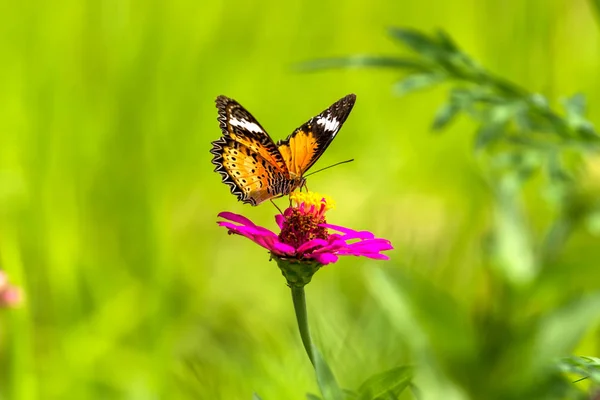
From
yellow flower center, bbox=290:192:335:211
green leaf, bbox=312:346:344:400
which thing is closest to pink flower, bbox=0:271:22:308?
yellow flower center, bbox=290:192:335:211

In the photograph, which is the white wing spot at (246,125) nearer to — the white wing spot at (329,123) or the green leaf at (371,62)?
the white wing spot at (329,123)

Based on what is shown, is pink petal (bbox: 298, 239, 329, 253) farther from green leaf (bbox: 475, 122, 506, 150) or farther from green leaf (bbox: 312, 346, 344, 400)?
green leaf (bbox: 475, 122, 506, 150)

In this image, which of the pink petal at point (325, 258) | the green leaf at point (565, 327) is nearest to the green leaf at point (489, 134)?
the green leaf at point (565, 327)

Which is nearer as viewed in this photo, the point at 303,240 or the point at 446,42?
the point at 303,240

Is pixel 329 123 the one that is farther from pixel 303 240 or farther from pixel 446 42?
pixel 446 42

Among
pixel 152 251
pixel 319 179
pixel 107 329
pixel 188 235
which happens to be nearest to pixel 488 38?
pixel 319 179

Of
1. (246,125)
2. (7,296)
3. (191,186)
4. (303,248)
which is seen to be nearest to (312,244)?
(303,248)
